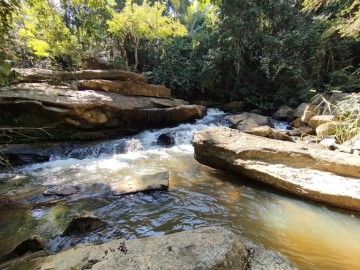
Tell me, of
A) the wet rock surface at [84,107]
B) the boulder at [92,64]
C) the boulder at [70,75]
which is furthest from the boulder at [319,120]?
the boulder at [92,64]

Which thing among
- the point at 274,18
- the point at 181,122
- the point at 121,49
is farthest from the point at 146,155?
the point at 274,18

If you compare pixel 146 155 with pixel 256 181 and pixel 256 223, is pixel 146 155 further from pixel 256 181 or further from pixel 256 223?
pixel 256 223

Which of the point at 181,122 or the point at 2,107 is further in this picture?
the point at 181,122

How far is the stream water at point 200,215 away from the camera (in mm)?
2828

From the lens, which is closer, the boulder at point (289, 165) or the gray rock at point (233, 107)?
the boulder at point (289, 165)

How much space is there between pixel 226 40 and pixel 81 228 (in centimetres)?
1121

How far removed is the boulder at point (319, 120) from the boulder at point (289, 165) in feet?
13.0

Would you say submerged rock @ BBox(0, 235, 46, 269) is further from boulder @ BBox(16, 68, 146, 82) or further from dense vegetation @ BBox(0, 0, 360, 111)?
dense vegetation @ BBox(0, 0, 360, 111)

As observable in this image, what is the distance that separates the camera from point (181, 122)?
9859mm

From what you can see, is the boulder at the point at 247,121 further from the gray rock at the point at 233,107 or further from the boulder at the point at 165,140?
the boulder at the point at 165,140

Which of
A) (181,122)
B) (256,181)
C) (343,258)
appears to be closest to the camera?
(343,258)

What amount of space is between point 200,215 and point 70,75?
25.7 feet

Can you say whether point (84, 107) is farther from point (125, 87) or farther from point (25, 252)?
point (25, 252)

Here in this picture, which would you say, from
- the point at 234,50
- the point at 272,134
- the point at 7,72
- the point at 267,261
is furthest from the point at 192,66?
the point at 267,261
